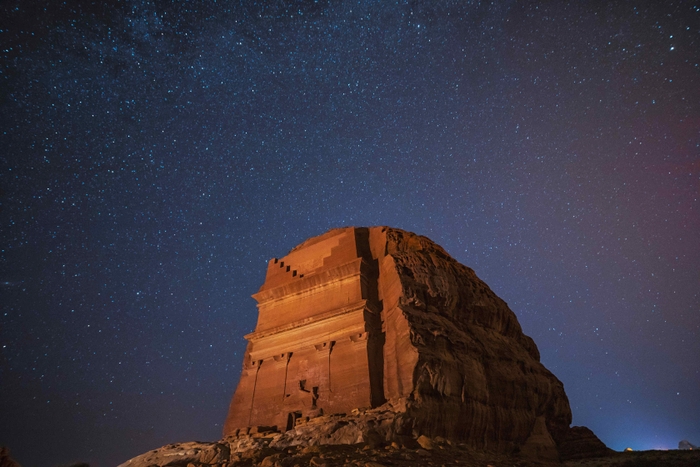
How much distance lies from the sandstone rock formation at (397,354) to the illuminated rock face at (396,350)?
5 cm

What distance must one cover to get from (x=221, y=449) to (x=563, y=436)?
15.8 meters

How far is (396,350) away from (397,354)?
0.23 metres

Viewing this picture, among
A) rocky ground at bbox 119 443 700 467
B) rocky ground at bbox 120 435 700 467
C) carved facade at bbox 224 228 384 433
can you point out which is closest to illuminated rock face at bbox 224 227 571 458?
carved facade at bbox 224 228 384 433

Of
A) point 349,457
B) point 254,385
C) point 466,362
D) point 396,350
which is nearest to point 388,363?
point 396,350

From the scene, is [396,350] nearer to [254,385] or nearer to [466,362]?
[466,362]

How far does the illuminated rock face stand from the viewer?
1584 cm

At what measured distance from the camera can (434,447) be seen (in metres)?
12.5

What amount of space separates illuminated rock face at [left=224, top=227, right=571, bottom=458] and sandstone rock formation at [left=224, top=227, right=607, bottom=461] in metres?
0.05

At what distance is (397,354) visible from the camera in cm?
1642

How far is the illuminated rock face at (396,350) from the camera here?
52.0 ft

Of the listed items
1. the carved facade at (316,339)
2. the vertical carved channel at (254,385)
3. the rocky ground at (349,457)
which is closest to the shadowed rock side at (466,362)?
the carved facade at (316,339)

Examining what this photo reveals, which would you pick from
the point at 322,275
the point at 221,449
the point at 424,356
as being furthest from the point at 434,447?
the point at 322,275

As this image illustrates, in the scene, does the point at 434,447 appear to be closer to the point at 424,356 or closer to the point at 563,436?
the point at 424,356

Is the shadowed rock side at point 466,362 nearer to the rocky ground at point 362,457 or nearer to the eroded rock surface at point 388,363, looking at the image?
the eroded rock surface at point 388,363
